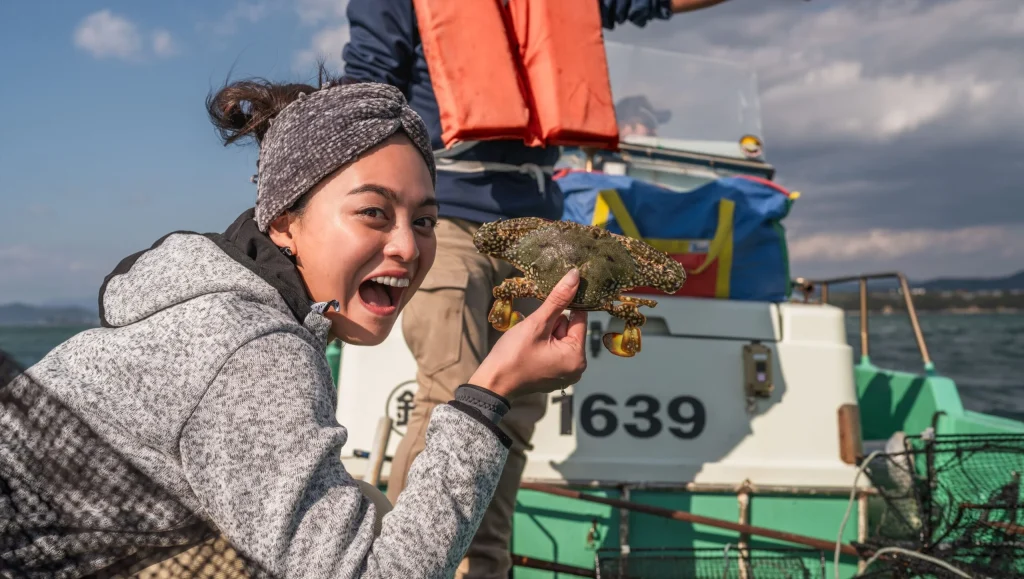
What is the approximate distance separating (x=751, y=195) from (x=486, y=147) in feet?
7.76

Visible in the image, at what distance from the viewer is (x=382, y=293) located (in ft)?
5.76

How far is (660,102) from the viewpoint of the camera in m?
6.92

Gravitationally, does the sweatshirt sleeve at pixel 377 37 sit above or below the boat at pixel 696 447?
above

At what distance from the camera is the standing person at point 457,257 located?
288cm

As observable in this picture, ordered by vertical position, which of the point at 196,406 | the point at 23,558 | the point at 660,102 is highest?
the point at 660,102

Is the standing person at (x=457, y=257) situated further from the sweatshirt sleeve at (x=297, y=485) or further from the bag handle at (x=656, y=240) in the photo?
the sweatshirt sleeve at (x=297, y=485)

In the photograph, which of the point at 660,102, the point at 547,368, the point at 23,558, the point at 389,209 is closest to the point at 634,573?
the point at 547,368

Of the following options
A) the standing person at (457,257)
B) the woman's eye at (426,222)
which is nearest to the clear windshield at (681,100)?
the standing person at (457,257)

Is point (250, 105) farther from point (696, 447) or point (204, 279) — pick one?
point (696, 447)

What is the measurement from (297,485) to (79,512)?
1.30ft

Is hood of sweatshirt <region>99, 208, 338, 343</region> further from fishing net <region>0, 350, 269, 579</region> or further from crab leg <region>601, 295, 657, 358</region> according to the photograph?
crab leg <region>601, 295, 657, 358</region>

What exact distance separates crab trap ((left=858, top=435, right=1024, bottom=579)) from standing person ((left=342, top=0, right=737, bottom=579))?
Result: 57.8 inches

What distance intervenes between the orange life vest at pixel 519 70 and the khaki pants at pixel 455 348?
471 millimetres

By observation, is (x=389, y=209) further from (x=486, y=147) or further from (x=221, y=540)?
(x=486, y=147)
